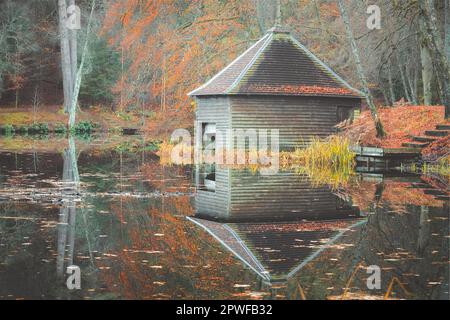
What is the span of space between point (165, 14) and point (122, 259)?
30108mm

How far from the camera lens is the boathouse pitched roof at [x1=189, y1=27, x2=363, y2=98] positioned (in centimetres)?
3102

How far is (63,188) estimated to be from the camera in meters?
20.0

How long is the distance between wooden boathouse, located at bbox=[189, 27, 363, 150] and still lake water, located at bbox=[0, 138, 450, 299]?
848 cm

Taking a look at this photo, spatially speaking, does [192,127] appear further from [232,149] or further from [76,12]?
[76,12]

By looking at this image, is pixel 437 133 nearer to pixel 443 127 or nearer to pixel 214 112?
pixel 443 127

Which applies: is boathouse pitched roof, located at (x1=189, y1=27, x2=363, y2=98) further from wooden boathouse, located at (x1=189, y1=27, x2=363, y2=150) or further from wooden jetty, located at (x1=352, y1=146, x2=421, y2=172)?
wooden jetty, located at (x1=352, y1=146, x2=421, y2=172)

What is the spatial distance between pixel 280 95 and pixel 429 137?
6124 mm

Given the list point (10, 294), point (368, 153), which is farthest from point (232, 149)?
point (10, 294)

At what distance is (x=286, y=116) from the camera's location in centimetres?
3141

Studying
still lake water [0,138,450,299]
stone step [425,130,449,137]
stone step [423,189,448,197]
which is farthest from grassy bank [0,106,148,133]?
stone step [423,189,448,197]

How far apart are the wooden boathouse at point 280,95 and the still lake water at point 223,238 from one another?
8.48 metres

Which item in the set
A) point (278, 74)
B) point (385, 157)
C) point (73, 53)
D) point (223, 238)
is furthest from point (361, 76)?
point (73, 53)

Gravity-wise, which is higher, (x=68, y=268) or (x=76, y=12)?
(x=76, y=12)
